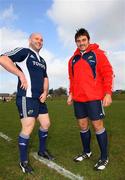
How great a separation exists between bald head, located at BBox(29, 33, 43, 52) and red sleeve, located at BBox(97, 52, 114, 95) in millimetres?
1220

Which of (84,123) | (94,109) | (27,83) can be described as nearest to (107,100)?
(94,109)

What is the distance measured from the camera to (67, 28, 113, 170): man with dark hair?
7.34m

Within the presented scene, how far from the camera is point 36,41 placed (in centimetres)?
752

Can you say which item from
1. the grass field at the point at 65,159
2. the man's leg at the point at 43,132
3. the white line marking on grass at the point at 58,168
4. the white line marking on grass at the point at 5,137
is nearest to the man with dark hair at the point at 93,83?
the grass field at the point at 65,159

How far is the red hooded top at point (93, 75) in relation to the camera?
732 cm

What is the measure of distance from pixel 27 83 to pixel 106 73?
152cm

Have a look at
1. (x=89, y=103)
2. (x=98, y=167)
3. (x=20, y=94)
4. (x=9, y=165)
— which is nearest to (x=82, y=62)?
(x=89, y=103)

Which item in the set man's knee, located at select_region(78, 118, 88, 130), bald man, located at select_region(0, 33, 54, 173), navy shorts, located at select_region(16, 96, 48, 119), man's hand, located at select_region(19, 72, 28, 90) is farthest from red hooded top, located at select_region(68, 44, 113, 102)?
man's hand, located at select_region(19, 72, 28, 90)

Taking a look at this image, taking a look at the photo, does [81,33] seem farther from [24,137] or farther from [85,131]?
[24,137]

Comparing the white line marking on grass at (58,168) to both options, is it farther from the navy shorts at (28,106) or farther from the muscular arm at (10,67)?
the muscular arm at (10,67)

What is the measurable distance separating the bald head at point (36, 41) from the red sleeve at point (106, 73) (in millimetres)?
1220

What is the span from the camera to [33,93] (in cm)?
732

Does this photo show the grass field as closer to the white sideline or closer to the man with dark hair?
the white sideline

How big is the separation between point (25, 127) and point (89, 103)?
1.32 m
